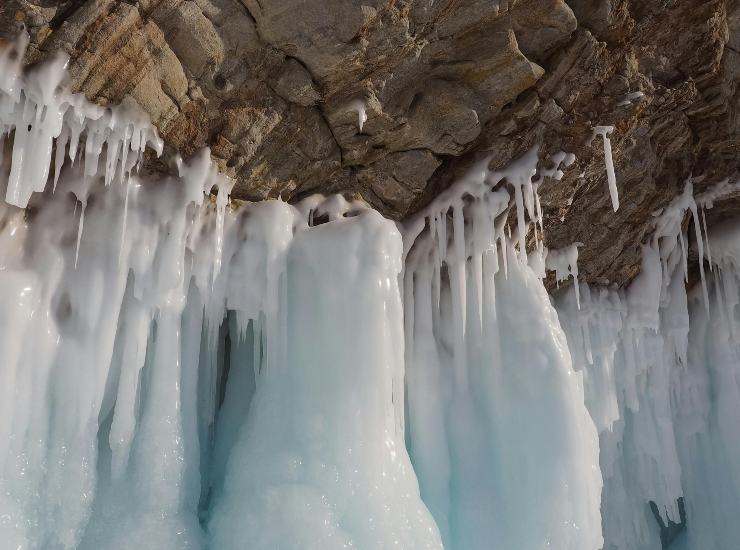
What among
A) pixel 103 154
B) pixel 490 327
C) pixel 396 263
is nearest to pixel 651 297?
pixel 490 327

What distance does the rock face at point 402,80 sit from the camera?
445 cm

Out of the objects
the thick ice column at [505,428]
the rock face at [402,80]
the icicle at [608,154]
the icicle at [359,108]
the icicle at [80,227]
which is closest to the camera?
the rock face at [402,80]

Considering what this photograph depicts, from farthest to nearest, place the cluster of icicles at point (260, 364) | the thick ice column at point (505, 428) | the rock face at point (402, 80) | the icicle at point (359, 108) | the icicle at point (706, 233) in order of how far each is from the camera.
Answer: the icicle at point (706, 233), the thick ice column at point (505, 428), the icicle at point (359, 108), the cluster of icicles at point (260, 364), the rock face at point (402, 80)

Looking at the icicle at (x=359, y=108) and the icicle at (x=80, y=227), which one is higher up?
the icicle at (x=359, y=108)

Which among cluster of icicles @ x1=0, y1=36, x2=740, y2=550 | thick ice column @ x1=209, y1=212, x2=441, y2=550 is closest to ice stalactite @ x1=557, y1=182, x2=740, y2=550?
cluster of icicles @ x1=0, y1=36, x2=740, y2=550

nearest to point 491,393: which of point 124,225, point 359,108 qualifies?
point 359,108

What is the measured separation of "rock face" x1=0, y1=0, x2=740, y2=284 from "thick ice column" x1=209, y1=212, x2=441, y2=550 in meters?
0.75

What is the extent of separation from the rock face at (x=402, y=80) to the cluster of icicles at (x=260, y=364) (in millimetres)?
246

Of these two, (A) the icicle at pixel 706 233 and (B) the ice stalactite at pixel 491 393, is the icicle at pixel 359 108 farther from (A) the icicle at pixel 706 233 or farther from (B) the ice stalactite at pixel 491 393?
(A) the icicle at pixel 706 233

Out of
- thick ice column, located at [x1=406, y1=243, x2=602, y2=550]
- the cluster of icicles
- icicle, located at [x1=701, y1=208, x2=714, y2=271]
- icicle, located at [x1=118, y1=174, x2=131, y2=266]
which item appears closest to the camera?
the cluster of icicles

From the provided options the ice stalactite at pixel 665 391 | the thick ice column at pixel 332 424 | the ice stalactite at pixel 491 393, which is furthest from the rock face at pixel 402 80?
the ice stalactite at pixel 665 391

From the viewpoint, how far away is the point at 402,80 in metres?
5.37

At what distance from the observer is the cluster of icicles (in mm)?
4578

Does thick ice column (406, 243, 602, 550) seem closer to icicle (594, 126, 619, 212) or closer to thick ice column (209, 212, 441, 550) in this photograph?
thick ice column (209, 212, 441, 550)
